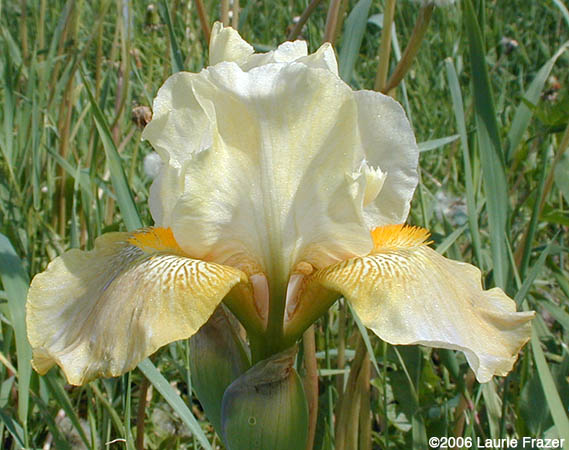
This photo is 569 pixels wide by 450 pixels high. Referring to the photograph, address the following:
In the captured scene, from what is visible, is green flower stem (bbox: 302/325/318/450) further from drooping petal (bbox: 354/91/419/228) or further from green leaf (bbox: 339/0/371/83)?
green leaf (bbox: 339/0/371/83)

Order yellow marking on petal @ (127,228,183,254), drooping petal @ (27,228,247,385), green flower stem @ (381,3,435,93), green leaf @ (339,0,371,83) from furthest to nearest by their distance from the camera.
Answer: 1. green leaf @ (339,0,371,83)
2. green flower stem @ (381,3,435,93)
3. yellow marking on petal @ (127,228,183,254)
4. drooping petal @ (27,228,247,385)

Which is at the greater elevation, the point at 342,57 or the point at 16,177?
the point at 342,57

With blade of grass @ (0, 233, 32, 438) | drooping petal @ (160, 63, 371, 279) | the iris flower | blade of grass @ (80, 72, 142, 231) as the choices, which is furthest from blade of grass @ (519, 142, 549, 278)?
blade of grass @ (0, 233, 32, 438)

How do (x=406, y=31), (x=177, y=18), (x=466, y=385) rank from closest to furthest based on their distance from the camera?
(x=466, y=385) → (x=177, y=18) → (x=406, y=31)

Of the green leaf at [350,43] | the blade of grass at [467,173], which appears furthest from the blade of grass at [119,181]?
the blade of grass at [467,173]

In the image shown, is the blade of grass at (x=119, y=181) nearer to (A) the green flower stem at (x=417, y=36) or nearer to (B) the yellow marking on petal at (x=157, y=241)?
(B) the yellow marking on petal at (x=157, y=241)

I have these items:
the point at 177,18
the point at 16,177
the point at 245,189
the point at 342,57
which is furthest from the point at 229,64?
the point at 177,18

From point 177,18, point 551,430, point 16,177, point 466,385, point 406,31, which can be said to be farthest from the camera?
point 406,31

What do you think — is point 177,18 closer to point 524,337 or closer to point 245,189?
point 245,189
